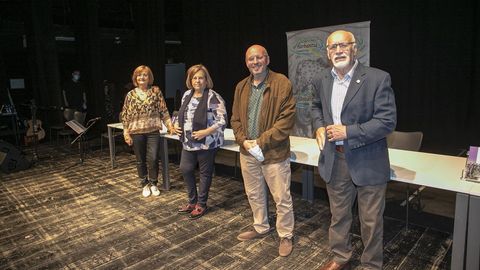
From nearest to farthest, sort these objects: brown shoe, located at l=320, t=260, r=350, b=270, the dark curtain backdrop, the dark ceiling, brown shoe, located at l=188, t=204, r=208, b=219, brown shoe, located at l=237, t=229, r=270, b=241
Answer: brown shoe, located at l=320, t=260, r=350, b=270 < brown shoe, located at l=237, t=229, r=270, b=241 < brown shoe, located at l=188, t=204, r=208, b=219 < the dark curtain backdrop < the dark ceiling

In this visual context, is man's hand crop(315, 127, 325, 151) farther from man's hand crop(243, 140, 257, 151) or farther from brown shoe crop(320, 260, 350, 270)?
brown shoe crop(320, 260, 350, 270)

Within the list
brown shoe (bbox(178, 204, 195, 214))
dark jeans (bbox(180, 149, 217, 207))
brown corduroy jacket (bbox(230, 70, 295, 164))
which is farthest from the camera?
brown shoe (bbox(178, 204, 195, 214))

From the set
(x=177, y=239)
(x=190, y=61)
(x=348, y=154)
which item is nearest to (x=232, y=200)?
(x=177, y=239)

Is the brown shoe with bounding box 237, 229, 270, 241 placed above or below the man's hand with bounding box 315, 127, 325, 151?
below

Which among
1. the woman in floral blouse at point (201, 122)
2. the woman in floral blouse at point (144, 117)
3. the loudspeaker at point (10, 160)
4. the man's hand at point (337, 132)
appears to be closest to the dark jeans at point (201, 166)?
the woman in floral blouse at point (201, 122)

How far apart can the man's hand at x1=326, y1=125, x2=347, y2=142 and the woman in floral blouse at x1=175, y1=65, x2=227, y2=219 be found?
124cm

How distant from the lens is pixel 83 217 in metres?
3.25

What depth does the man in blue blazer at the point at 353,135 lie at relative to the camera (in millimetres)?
1753

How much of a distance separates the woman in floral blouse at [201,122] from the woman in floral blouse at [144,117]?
0.56m

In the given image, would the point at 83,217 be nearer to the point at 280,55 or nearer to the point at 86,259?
the point at 86,259

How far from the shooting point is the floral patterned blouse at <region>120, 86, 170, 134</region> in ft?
11.4

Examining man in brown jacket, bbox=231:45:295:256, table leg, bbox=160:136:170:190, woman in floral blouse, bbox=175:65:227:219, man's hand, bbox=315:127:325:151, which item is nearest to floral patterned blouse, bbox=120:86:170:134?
table leg, bbox=160:136:170:190

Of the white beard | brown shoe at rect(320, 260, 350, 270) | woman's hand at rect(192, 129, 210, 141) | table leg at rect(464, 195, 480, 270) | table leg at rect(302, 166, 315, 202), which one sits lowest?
brown shoe at rect(320, 260, 350, 270)

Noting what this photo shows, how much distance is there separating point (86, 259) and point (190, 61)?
5049 mm
